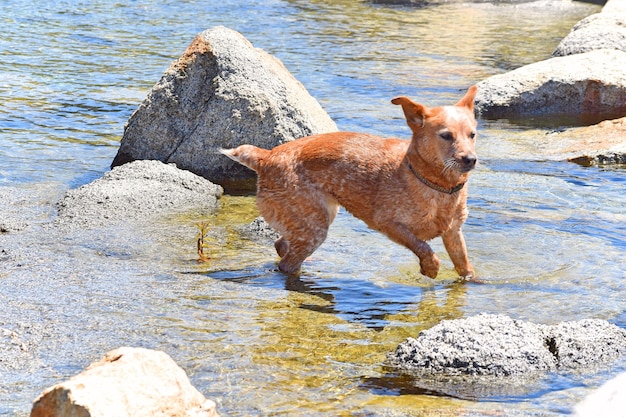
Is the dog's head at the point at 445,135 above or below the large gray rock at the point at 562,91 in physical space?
above

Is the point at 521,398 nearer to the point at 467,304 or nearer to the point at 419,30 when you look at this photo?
the point at 467,304

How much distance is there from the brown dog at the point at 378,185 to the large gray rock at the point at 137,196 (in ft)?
5.81

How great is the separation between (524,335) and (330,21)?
789 inches

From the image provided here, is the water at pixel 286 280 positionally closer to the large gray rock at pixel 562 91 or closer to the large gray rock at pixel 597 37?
the large gray rock at pixel 562 91

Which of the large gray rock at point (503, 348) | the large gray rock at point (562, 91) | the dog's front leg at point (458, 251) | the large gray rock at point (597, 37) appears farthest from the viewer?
the large gray rock at point (597, 37)

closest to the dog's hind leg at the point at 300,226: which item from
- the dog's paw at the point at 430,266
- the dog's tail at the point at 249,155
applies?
the dog's tail at the point at 249,155

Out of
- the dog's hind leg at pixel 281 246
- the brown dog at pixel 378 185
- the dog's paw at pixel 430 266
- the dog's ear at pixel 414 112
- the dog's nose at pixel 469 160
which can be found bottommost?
the dog's hind leg at pixel 281 246

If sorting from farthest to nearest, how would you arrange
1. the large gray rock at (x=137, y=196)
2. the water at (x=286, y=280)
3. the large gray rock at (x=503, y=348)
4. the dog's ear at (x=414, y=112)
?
1. the large gray rock at (x=137, y=196)
2. the dog's ear at (x=414, y=112)
3. the large gray rock at (x=503, y=348)
4. the water at (x=286, y=280)

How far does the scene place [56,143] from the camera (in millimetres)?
12500

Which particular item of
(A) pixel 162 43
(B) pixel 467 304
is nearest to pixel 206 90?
(B) pixel 467 304

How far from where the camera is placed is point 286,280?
25.2 feet

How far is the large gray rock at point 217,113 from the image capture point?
10.6 m

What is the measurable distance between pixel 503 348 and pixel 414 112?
2.25m

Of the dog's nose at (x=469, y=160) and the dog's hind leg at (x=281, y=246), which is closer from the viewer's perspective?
the dog's nose at (x=469, y=160)
